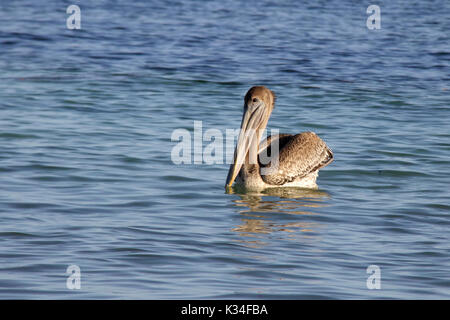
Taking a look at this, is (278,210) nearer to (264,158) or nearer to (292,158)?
(292,158)

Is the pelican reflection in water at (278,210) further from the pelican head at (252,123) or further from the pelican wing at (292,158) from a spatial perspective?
the pelican head at (252,123)

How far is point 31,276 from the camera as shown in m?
6.00

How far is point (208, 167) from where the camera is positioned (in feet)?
34.0

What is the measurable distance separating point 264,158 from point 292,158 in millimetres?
397

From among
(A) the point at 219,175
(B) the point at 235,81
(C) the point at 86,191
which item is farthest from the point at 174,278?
(B) the point at 235,81

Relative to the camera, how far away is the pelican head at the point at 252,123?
935 cm

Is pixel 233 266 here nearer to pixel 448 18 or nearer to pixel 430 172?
pixel 430 172

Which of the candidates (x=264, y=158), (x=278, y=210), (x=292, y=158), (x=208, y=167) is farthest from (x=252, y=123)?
(x=278, y=210)

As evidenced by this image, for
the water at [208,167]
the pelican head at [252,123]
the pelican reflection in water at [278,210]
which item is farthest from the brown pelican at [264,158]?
the water at [208,167]

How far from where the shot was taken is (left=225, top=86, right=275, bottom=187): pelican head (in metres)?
9.35

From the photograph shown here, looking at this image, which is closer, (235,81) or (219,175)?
(219,175)

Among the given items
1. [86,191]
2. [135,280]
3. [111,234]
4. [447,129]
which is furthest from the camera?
[447,129]

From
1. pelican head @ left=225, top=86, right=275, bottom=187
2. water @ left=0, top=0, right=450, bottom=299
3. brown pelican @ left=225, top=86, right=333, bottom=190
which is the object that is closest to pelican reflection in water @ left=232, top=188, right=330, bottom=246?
water @ left=0, top=0, right=450, bottom=299

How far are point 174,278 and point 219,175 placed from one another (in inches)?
156
